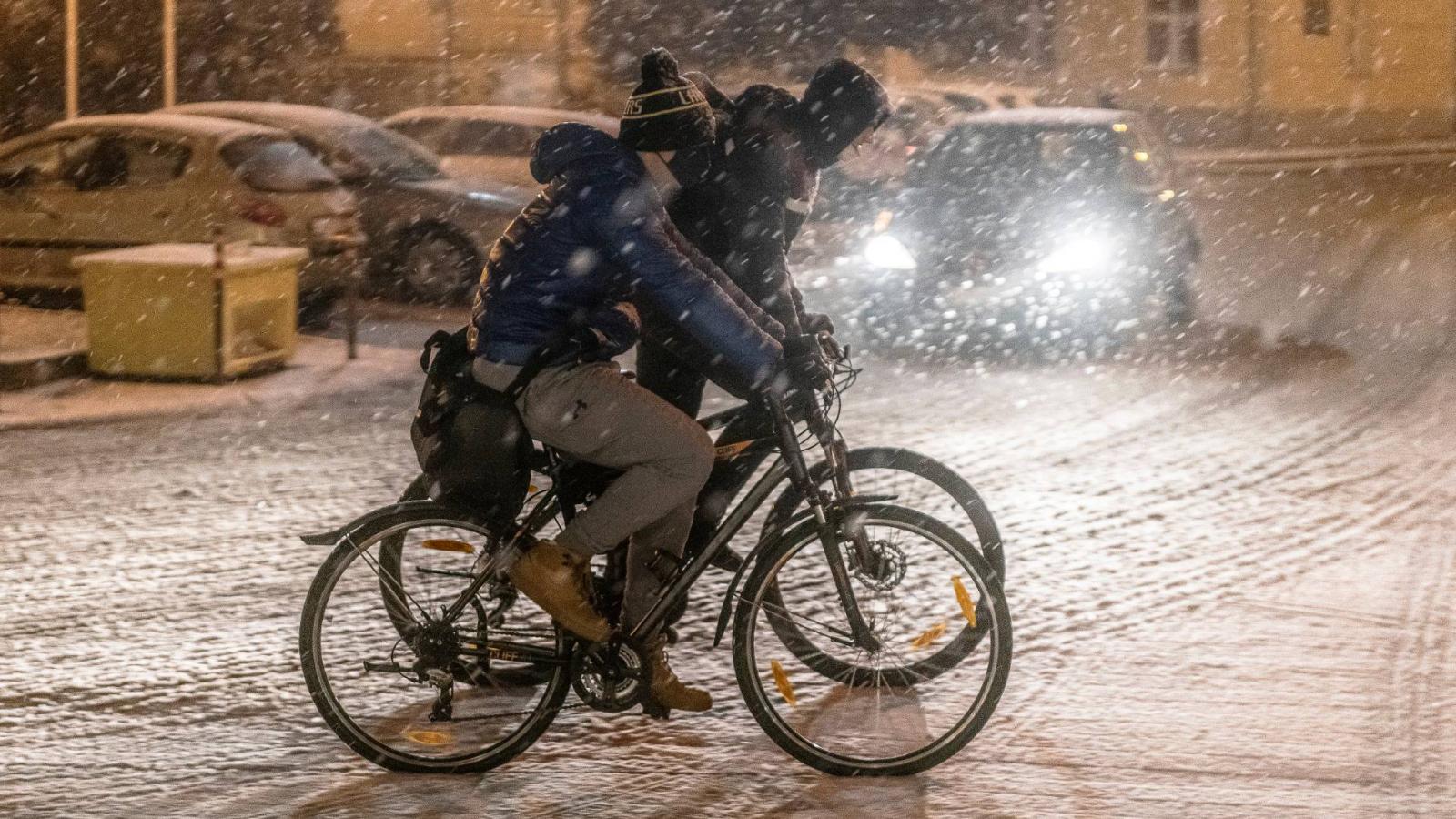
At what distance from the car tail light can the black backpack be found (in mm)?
9907

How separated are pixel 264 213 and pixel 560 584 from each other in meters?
10.2

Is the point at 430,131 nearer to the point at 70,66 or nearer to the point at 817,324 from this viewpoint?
the point at 70,66

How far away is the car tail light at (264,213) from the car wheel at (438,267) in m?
1.47

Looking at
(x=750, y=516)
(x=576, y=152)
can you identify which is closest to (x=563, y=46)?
(x=750, y=516)

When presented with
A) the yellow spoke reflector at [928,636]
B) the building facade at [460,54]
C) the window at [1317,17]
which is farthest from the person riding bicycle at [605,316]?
the window at [1317,17]

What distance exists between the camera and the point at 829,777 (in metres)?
5.17

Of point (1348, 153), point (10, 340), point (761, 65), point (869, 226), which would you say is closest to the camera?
point (10, 340)

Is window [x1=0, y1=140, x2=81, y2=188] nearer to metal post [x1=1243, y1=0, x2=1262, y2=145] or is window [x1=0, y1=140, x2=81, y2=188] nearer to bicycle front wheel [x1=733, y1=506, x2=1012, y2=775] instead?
bicycle front wheel [x1=733, y1=506, x2=1012, y2=775]

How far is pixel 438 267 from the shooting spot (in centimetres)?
1591

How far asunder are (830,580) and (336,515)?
342 centimetres

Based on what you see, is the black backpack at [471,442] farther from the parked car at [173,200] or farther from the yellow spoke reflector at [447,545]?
the parked car at [173,200]

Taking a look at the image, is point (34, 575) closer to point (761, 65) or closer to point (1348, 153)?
point (761, 65)

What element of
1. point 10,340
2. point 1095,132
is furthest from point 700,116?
point 1095,132

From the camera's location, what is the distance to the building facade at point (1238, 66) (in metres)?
39.9
